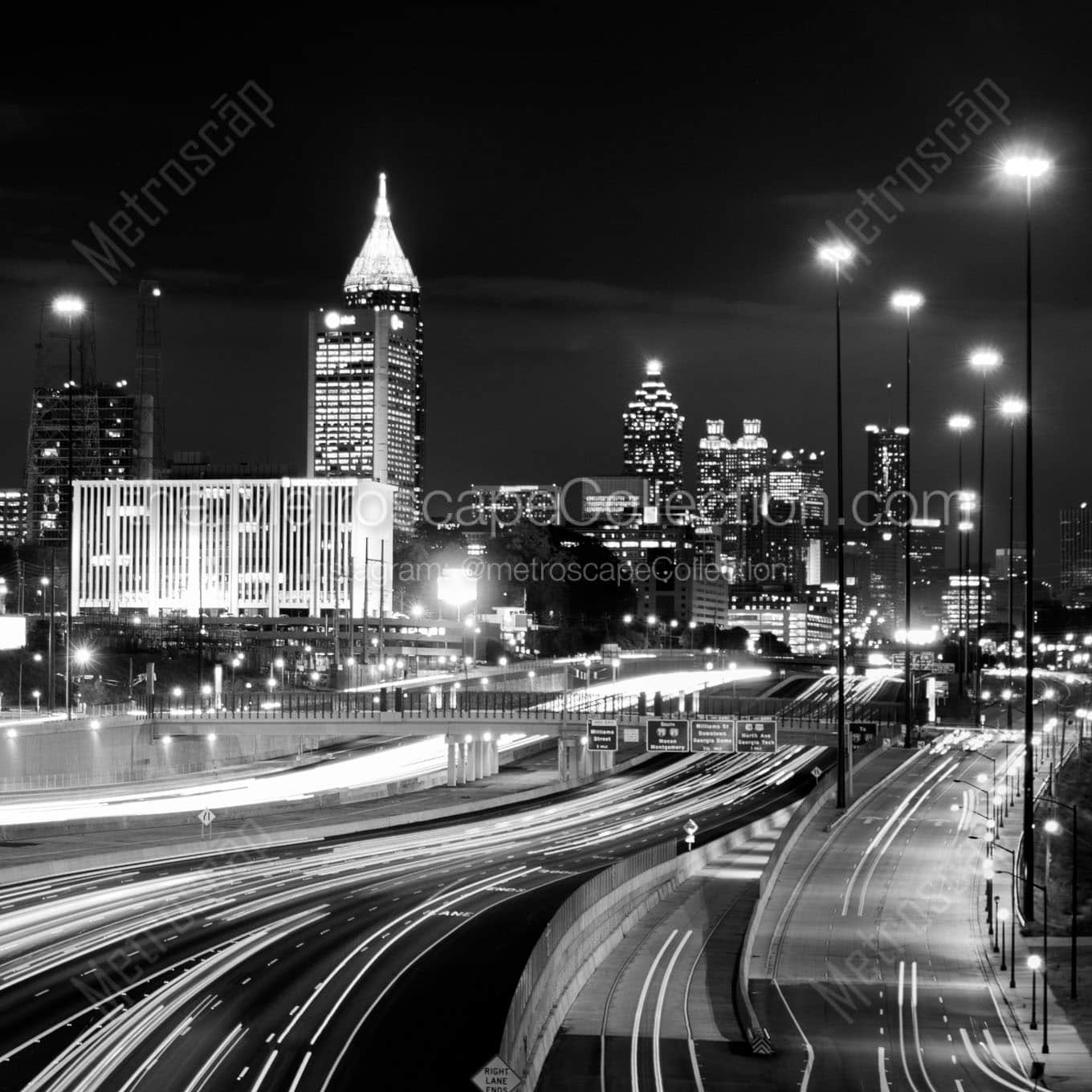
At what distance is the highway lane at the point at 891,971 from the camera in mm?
36938

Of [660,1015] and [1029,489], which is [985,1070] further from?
[1029,489]

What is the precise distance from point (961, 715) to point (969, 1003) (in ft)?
336

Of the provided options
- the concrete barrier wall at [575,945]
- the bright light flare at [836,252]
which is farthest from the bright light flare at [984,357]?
the concrete barrier wall at [575,945]

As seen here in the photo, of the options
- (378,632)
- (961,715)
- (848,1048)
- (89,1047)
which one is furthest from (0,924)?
(378,632)

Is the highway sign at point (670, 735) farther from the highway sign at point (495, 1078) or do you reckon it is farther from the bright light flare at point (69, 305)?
the highway sign at point (495, 1078)

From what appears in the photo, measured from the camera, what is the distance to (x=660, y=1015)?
140ft

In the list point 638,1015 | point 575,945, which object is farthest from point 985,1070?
A: point 575,945

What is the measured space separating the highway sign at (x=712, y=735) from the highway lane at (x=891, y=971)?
10.2 metres

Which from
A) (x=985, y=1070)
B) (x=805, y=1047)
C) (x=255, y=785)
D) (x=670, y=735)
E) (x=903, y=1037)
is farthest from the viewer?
(x=255, y=785)

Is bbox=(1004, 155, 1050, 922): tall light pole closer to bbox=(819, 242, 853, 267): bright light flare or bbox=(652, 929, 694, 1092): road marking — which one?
bbox=(652, 929, 694, 1092): road marking

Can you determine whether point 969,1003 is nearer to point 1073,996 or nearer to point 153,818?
point 1073,996

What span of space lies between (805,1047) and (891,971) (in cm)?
782

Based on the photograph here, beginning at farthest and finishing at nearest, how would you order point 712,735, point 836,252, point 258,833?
point 712,735 → point 258,833 → point 836,252

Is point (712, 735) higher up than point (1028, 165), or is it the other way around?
point (1028, 165)
